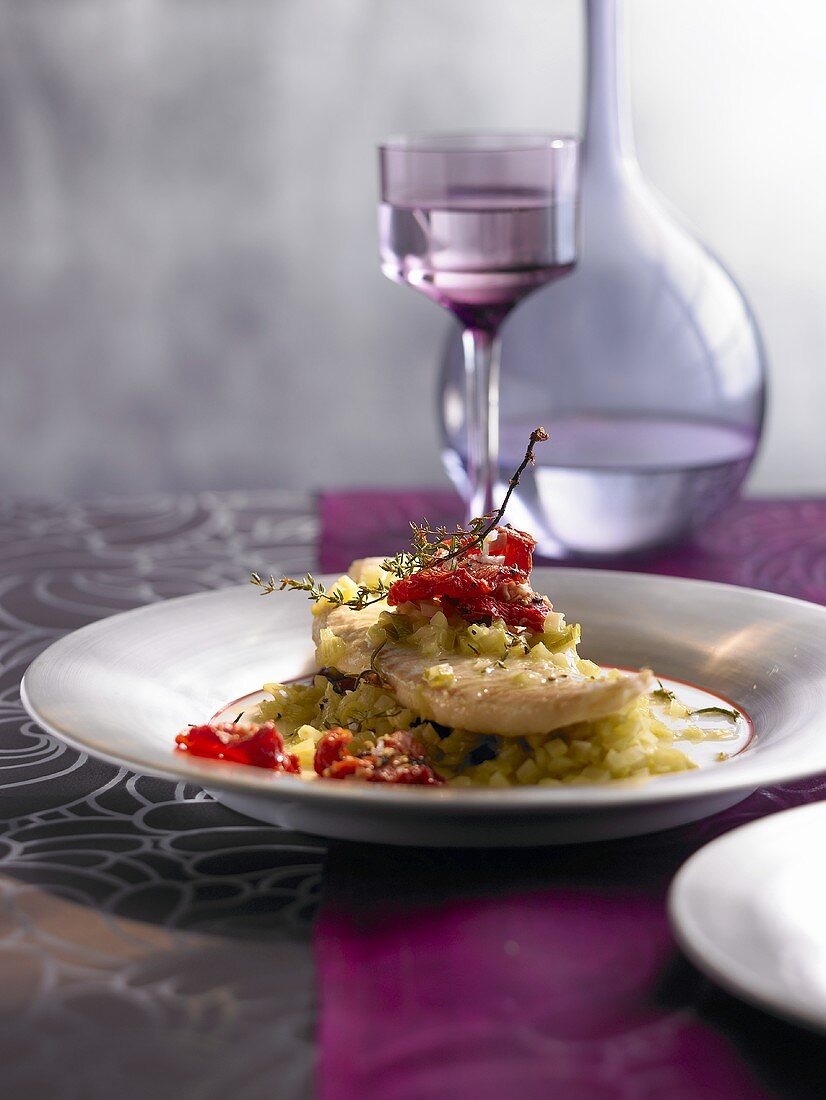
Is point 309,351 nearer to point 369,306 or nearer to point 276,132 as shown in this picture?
point 369,306

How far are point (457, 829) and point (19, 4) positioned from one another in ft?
9.08

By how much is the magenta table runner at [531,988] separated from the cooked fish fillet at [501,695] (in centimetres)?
10

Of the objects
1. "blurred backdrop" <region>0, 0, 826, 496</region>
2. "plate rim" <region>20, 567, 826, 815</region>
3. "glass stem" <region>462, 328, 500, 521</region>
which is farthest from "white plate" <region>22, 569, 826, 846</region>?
"blurred backdrop" <region>0, 0, 826, 496</region>

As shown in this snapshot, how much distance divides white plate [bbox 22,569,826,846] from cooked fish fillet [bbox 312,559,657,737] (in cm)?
10

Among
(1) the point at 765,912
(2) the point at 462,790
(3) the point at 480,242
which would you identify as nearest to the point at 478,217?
(3) the point at 480,242

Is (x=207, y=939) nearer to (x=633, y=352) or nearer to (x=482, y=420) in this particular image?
(x=482, y=420)

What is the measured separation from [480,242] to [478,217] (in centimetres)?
3

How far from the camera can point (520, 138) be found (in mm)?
1798

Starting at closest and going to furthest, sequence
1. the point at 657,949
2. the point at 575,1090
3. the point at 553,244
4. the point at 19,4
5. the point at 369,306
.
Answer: the point at 575,1090
the point at 657,949
the point at 553,244
the point at 19,4
the point at 369,306

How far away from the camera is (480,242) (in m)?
1.70

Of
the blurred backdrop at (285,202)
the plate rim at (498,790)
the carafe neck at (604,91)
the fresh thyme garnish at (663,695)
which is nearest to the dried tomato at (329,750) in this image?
the plate rim at (498,790)

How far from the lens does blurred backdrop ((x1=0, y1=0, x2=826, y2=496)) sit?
10.5ft

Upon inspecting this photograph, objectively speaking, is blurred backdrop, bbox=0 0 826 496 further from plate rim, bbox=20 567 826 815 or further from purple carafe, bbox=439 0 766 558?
plate rim, bbox=20 567 826 815

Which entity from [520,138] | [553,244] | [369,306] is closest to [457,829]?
[553,244]
